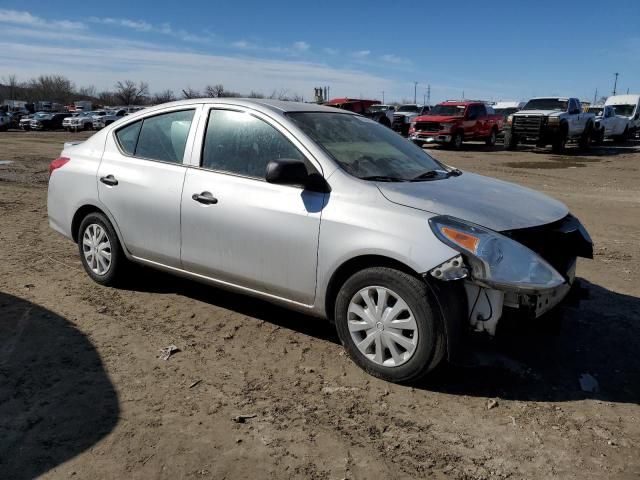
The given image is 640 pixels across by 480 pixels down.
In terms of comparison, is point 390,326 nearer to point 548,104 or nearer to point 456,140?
point 456,140

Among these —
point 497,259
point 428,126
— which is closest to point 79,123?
point 428,126

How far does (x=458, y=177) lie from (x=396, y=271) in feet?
4.27

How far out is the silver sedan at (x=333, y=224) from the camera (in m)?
3.17

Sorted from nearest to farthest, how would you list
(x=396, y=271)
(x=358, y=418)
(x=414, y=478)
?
1. (x=414, y=478)
2. (x=358, y=418)
3. (x=396, y=271)

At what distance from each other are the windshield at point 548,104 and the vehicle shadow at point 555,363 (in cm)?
1955

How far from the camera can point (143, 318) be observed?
173 inches

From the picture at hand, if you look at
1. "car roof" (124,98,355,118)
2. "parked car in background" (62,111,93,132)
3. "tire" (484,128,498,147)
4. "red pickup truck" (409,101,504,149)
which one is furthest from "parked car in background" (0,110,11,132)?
"car roof" (124,98,355,118)

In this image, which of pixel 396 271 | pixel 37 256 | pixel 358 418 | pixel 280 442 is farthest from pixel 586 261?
pixel 37 256

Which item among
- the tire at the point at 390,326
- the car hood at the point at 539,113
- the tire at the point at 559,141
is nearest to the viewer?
the tire at the point at 390,326

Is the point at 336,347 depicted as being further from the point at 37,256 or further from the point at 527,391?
the point at 37,256

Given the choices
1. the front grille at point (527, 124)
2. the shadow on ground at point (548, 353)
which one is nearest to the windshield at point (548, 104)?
the front grille at point (527, 124)

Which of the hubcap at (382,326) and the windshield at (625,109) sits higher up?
the windshield at (625,109)

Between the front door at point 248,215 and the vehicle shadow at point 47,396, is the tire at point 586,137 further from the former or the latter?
the vehicle shadow at point 47,396

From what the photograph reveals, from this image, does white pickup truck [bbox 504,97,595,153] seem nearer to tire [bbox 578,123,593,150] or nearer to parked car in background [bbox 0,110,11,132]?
tire [bbox 578,123,593,150]
